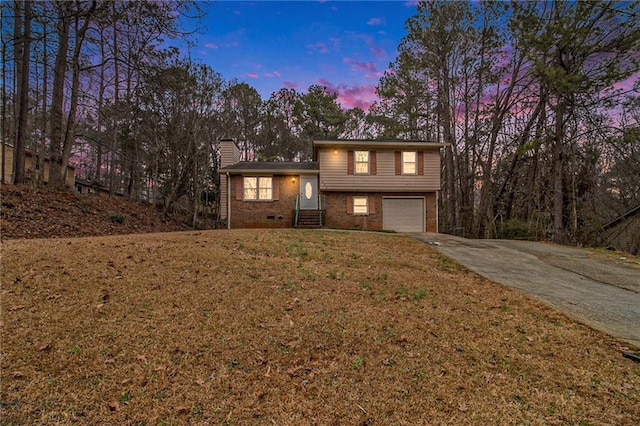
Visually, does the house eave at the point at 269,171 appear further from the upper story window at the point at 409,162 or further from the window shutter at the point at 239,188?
the upper story window at the point at 409,162

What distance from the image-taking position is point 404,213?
15.9 m

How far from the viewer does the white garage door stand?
15.8m

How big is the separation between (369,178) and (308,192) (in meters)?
3.20

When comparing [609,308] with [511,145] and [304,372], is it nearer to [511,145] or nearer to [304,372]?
[304,372]

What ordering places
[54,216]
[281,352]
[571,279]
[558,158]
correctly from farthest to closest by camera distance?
[558,158], [54,216], [571,279], [281,352]

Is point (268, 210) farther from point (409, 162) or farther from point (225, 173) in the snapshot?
point (409, 162)

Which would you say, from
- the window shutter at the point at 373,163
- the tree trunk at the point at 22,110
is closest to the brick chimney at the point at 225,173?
the window shutter at the point at 373,163

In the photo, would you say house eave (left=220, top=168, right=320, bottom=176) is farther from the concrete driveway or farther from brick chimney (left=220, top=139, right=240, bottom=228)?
the concrete driveway

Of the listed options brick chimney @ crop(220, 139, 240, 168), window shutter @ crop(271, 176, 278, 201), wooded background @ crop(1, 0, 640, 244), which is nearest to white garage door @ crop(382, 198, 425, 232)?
wooded background @ crop(1, 0, 640, 244)

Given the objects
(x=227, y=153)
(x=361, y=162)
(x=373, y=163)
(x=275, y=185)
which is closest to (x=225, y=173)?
(x=227, y=153)

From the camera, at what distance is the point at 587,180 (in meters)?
15.5

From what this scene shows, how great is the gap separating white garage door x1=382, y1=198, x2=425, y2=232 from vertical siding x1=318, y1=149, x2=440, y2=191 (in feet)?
2.56

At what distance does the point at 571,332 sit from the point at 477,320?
1.10 metres

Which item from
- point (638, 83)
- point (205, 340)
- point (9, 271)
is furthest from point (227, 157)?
point (638, 83)
